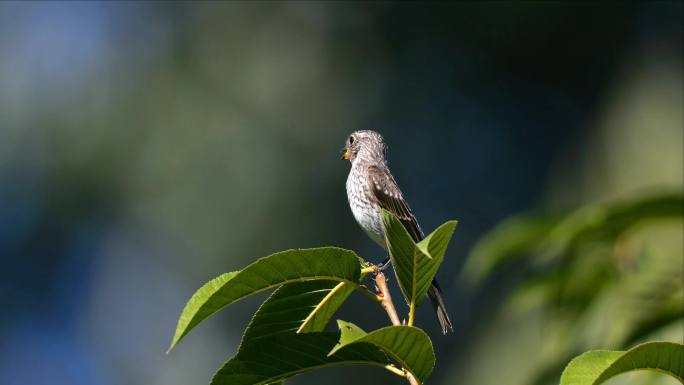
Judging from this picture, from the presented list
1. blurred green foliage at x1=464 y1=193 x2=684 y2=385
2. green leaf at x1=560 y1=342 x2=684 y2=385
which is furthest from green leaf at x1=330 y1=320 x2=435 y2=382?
blurred green foliage at x1=464 y1=193 x2=684 y2=385

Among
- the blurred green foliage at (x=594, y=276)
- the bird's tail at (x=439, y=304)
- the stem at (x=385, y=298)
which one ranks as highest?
the stem at (x=385, y=298)

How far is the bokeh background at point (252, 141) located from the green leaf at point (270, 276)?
25.8 feet

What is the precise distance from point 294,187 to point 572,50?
4.12m

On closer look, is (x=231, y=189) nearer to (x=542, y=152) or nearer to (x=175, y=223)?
(x=175, y=223)

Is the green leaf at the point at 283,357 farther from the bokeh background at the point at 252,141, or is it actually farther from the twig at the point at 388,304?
the bokeh background at the point at 252,141

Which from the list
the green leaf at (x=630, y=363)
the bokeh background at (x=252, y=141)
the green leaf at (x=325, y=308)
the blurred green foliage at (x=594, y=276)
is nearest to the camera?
the green leaf at (x=630, y=363)

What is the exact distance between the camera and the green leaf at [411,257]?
2.05 meters

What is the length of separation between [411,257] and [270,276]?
0.31m

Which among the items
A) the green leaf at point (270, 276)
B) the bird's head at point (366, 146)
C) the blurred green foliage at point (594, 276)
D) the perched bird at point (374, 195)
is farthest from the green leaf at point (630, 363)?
the bird's head at point (366, 146)

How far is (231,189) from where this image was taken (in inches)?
459

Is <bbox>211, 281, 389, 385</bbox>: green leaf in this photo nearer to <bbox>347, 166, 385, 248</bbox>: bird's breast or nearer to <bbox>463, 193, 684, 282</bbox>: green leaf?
<bbox>463, 193, 684, 282</bbox>: green leaf

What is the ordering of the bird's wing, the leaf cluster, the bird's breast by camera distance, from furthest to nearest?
1. the bird's wing
2. the bird's breast
3. the leaf cluster

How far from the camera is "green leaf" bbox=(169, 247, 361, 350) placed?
2.04 meters

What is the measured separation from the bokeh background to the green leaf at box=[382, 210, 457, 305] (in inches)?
309
